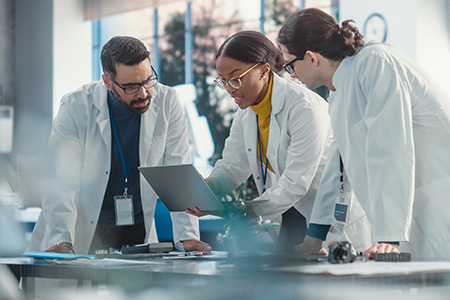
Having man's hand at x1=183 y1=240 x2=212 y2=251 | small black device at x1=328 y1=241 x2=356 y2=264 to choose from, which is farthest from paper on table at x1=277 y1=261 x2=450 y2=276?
man's hand at x1=183 y1=240 x2=212 y2=251

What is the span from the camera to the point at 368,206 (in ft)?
5.47

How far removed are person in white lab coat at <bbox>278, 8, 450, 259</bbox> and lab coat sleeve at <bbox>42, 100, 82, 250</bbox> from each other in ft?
3.45

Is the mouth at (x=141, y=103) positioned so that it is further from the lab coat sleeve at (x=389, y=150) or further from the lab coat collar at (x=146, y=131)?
the lab coat sleeve at (x=389, y=150)

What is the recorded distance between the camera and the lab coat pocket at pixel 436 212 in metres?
1.57

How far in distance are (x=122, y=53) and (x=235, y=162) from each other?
23.5 inches

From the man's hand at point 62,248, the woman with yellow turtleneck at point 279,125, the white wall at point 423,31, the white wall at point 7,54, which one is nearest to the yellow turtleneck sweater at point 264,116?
the woman with yellow turtleneck at point 279,125

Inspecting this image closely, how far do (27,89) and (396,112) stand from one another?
20.9ft

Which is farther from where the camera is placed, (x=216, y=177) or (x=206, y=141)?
(x=206, y=141)

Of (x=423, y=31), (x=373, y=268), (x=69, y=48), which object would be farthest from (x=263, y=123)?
(x=69, y=48)

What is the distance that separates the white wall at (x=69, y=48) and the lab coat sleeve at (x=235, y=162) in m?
4.93

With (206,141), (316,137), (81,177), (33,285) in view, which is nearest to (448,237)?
(316,137)

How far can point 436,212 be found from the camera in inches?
62.1

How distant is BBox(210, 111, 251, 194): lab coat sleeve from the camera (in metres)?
2.40

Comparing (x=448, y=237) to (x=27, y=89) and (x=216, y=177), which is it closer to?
(x=216, y=177)
